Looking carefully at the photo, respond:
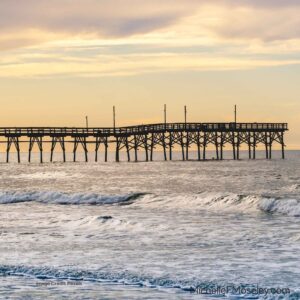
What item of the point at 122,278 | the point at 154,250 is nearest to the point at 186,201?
the point at 154,250

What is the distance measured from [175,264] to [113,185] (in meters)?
38.5

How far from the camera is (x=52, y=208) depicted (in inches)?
1297

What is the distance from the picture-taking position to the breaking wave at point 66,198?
37062mm

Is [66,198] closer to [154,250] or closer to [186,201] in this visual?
[186,201]

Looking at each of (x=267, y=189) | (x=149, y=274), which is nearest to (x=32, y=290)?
(x=149, y=274)

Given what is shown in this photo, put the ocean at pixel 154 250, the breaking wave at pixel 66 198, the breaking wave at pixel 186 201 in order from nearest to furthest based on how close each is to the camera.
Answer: the ocean at pixel 154 250
the breaking wave at pixel 186 201
the breaking wave at pixel 66 198

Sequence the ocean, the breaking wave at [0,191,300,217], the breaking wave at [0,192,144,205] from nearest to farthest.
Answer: the ocean, the breaking wave at [0,191,300,217], the breaking wave at [0,192,144,205]

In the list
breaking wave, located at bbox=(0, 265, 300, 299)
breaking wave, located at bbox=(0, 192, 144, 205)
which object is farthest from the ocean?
breaking wave, located at bbox=(0, 192, 144, 205)

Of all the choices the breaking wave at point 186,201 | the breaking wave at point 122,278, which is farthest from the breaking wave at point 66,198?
the breaking wave at point 122,278

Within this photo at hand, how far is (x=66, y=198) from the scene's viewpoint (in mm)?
38312

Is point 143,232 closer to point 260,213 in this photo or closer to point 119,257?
point 119,257

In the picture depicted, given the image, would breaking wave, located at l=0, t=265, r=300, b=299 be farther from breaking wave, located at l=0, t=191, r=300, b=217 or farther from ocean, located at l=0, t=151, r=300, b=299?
breaking wave, located at l=0, t=191, r=300, b=217

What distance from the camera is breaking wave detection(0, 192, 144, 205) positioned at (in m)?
37.1

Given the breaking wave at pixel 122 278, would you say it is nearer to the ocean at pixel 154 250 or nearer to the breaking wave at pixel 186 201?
the ocean at pixel 154 250
